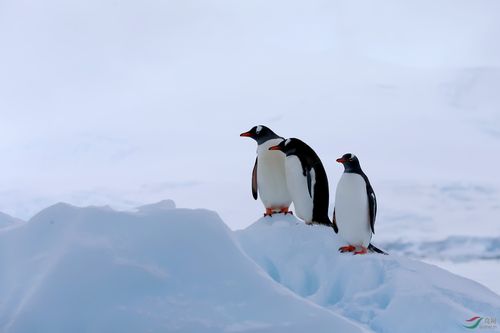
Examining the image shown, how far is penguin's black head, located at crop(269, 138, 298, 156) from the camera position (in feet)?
26.3

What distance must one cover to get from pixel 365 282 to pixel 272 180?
1914 millimetres

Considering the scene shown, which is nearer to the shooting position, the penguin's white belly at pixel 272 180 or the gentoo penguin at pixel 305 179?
the gentoo penguin at pixel 305 179

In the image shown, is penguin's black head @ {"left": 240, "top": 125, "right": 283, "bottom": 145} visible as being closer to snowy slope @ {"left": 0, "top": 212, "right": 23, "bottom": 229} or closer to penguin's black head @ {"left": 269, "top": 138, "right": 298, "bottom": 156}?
penguin's black head @ {"left": 269, "top": 138, "right": 298, "bottom": 156}

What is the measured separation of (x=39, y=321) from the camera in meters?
4.82

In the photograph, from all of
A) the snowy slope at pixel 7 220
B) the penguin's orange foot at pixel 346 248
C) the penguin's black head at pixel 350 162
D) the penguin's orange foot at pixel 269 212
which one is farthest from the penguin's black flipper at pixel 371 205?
the snowy slope at pixel 7 220

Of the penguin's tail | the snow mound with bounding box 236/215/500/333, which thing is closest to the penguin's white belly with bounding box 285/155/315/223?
the snow mound with bounding box 236/215/500/333

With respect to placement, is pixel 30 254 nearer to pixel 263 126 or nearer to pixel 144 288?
pixel 144 288

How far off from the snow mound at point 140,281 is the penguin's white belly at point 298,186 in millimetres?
2406

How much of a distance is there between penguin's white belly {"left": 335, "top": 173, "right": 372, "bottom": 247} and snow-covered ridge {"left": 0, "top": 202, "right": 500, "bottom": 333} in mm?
1019

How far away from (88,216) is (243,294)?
141 centimetres

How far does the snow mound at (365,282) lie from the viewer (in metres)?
Answer: 6.31

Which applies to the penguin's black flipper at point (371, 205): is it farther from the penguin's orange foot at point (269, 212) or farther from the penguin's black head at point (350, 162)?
the penguin's orange foot at point (269, 212)

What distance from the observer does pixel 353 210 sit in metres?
7.47

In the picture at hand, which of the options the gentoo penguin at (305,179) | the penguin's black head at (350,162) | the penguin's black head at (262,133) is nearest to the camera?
the penguin's black head at (350,162)
